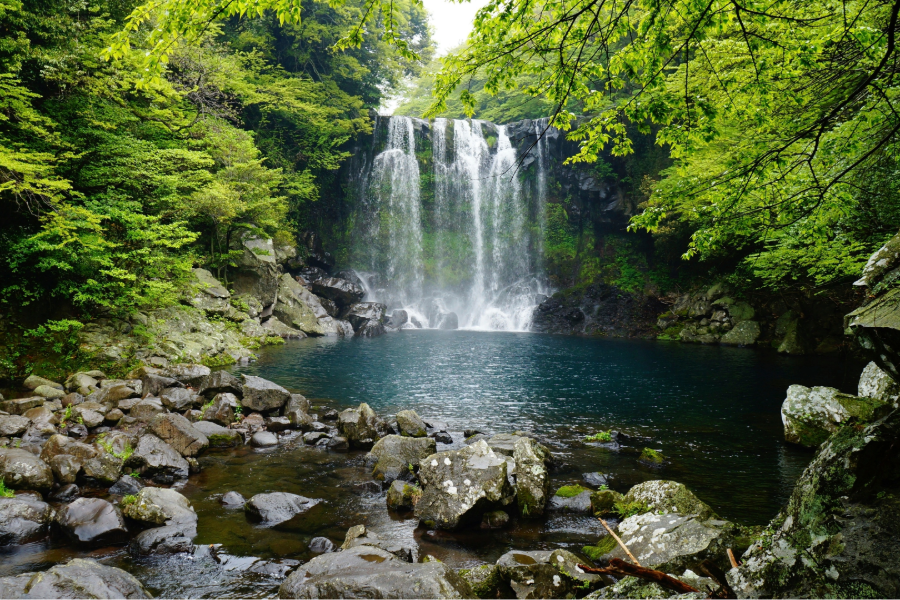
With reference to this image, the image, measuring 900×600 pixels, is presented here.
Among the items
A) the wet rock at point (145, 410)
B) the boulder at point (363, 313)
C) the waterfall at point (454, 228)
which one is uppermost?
the waterfall at point (454, 228)

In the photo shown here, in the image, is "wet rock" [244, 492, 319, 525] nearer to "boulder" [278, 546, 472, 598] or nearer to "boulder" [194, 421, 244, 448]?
"boulder" [278, 546, 472, 598]

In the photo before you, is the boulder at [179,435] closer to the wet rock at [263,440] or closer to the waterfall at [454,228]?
the wet rock at [263,440]

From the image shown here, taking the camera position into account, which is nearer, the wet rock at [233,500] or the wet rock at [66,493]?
the wet rock at [66,493]

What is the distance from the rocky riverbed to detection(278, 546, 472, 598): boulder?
0.02 metres

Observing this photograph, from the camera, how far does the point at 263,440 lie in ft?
30.2

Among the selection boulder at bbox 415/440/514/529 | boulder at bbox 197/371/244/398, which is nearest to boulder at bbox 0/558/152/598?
boulder at bbox 415/440/514/529

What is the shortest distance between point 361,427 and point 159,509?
4.37 meters

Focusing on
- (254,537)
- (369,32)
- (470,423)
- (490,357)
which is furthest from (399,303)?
(254,537)

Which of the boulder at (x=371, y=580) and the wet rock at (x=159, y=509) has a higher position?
the boulder at (x=371, y=580)

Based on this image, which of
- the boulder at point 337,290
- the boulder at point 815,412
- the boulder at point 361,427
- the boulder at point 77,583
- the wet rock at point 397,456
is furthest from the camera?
the boulder at point 337,290

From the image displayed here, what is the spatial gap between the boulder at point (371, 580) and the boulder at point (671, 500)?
118 inches

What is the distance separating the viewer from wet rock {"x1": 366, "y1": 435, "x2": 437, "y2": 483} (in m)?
7.62

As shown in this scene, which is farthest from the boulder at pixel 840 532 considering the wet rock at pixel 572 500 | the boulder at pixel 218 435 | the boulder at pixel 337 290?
the boulder at pixel 337 290

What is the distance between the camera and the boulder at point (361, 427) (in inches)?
368
